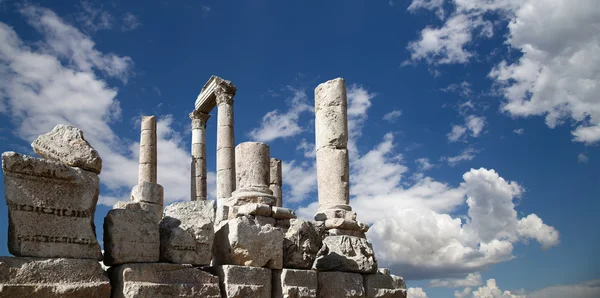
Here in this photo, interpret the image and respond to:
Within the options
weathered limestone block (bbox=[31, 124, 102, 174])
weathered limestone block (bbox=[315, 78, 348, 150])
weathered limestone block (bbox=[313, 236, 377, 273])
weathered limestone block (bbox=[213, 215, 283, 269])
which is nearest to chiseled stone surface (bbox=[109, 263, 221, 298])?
weathered limestone block (bbox=[213, 215, 283, 269])

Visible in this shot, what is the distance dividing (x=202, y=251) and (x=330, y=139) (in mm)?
6605

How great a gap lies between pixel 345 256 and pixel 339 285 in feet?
2.06

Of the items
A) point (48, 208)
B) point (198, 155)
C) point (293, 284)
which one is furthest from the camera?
point (198, 155)

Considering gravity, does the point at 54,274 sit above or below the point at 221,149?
below

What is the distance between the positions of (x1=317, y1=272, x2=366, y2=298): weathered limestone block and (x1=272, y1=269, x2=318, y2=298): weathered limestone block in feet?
0.98

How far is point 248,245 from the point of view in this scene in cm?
731

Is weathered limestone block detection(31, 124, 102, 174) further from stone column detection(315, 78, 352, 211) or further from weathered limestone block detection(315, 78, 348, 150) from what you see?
weathered limestone block detection(315, 78, 348, 150)

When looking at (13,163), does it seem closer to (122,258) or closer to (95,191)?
(95,191)

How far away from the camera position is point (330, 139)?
13.1 m

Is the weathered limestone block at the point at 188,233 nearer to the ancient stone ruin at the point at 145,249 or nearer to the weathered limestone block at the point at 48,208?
the ancient stone ruin at the point at 145,249

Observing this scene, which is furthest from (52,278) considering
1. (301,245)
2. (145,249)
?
(301,245)

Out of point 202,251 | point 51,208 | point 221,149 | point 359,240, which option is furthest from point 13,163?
point 221,149

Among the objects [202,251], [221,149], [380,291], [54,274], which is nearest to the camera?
[54,274]

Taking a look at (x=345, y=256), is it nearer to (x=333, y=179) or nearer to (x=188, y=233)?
(x=188, y=233)
